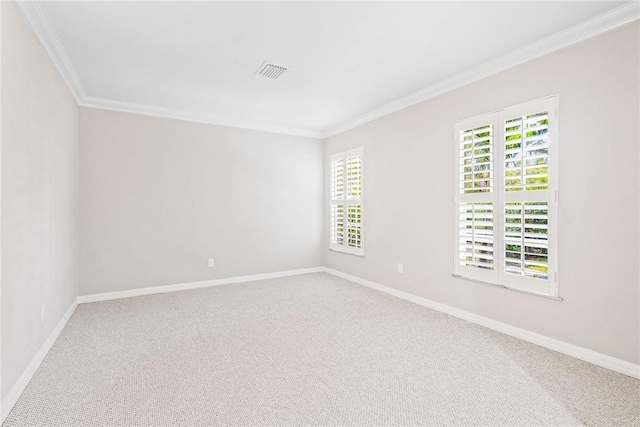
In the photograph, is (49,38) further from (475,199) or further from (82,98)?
(475,199)

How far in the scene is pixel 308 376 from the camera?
86.1 inches

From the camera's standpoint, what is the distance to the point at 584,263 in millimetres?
2420

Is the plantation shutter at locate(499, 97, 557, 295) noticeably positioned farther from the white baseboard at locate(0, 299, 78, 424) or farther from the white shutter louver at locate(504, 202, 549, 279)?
the white baseboard at locate(0, 299, 78, 424)

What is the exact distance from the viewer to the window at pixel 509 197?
260cm

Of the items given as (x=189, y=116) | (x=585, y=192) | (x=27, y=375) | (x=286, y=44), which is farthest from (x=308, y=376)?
(x=189, y=116)

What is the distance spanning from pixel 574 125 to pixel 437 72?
1.30 metres

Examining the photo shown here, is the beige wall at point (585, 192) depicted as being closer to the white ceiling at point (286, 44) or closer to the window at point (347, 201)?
the white ceiling at point (286, 44)

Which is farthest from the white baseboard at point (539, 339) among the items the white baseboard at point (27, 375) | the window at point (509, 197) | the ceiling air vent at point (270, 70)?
the white baseboard at point (27, 375)

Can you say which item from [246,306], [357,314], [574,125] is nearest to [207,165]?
[246,306]

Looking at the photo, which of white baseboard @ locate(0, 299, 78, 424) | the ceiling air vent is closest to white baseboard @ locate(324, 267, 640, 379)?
the ceiling air vent

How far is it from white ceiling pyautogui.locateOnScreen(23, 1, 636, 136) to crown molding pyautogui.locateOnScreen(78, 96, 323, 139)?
0.03m

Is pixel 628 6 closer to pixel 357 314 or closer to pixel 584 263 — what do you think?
pixel 584 263

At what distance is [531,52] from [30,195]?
404cm

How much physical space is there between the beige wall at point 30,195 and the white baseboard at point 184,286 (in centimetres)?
69
